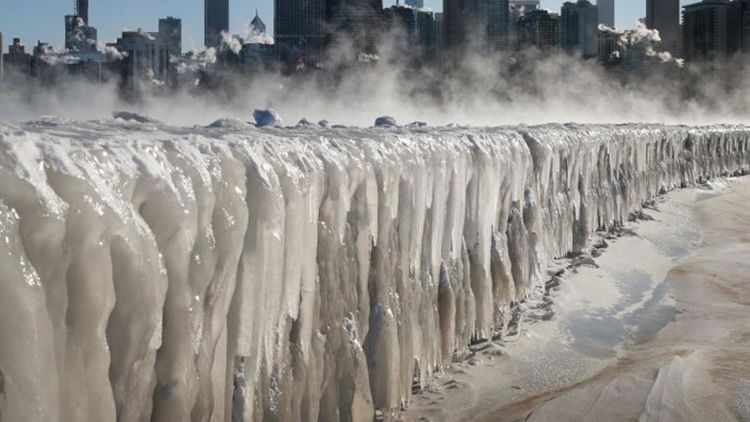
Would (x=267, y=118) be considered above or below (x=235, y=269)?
above

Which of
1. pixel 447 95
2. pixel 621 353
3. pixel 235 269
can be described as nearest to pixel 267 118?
pixel 621 353

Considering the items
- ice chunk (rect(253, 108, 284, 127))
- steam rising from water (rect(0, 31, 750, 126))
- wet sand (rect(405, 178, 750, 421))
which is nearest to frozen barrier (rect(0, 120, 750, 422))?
wet sand (rect(405, 178, 750, 421))

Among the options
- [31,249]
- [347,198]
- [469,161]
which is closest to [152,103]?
[469,161]

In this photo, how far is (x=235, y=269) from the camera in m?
2.91

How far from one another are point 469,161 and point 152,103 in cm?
1594

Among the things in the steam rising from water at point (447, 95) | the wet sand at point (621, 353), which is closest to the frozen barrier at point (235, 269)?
the wet sand at point (621, 353)

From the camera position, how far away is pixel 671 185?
54.2ft

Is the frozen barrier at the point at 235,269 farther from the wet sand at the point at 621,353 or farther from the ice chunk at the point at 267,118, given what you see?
the ice chunk at the point at 267,118

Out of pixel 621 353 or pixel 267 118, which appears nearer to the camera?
pixel 621 353

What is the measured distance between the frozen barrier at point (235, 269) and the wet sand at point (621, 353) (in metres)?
0.24

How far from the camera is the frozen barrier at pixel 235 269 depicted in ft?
7.00

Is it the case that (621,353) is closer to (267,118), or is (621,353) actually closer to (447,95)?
(267,118)

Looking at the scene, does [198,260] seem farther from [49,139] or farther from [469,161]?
[469,161]

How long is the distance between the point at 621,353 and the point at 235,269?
11.0ft
